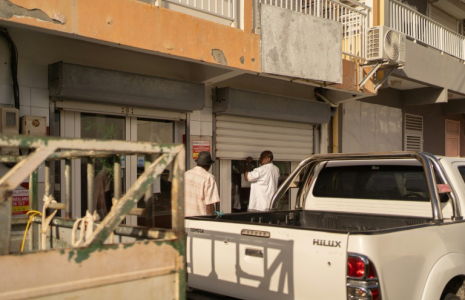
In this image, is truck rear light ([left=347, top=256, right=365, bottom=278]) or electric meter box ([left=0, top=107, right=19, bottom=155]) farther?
electric meter box ([left=0, top=107, right=19, bottom=155])

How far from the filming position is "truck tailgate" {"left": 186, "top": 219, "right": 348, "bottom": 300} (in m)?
3.30

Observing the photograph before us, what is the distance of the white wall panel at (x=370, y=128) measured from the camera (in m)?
11.6

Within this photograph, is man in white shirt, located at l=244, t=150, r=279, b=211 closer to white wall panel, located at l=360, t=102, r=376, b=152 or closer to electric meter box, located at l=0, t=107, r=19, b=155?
electric meter box, located at l=0, t=107, r=19, b=155

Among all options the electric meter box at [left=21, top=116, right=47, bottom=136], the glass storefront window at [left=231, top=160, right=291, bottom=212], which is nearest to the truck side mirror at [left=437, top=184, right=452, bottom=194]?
the electric meter box at [left=21, top=116, right=47, bottom=136]

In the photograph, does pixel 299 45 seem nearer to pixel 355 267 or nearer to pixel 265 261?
pixel 265 261

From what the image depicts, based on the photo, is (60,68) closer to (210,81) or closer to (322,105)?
(210,81)

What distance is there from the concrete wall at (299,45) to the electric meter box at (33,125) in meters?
3.21

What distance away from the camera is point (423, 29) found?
479 inches

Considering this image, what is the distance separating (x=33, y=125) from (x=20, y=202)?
2.92 ft

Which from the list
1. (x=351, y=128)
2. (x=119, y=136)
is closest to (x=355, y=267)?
(x=119, y=136)

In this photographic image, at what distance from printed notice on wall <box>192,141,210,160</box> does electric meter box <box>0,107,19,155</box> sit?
9.48 feet

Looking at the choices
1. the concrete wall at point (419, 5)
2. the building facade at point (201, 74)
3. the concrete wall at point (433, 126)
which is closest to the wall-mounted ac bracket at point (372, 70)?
the building facade at point (201, 74)

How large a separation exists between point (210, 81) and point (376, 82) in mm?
4058

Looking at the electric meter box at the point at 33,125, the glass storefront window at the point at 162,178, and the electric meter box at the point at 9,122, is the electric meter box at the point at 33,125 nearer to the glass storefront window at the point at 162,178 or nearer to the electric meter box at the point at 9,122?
the electric meter box at the point at 9,122
